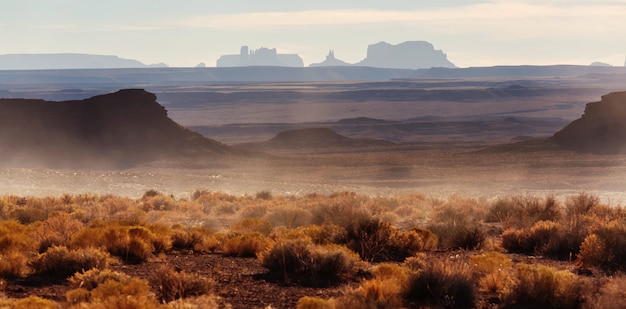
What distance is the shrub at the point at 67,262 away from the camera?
1219 centimetres

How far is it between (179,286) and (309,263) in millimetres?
2407

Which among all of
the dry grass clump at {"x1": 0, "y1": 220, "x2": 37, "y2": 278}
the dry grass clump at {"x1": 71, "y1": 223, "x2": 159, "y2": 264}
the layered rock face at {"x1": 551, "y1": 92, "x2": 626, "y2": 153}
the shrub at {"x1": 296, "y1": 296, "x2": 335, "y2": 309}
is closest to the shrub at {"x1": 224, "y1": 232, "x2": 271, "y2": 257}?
the dry grass clump at {"x1": 71, "y1": 223, "x2": 159, "y2": 264}

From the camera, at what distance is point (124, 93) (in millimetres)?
78500

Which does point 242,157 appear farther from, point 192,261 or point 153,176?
point 192,261

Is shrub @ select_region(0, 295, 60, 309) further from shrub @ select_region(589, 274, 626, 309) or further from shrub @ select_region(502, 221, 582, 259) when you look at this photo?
shrub @ select_region(502, 221, 582, 259)

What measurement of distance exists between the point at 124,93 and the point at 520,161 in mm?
37950

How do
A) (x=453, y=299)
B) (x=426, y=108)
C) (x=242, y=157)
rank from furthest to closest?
(x=426, y=108), (x=242, y=157), (x=453, y=299)

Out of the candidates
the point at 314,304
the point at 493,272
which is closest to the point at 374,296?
the point at 314,304

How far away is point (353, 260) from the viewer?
12.9 m

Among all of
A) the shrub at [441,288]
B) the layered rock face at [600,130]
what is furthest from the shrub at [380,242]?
the layered rock face at [600,130]

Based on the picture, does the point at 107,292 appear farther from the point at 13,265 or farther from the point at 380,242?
the point at 380,242

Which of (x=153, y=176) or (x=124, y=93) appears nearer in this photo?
(x=153, y=176)

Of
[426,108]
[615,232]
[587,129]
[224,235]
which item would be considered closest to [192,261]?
[224,235]

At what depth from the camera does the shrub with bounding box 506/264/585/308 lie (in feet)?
34.3
